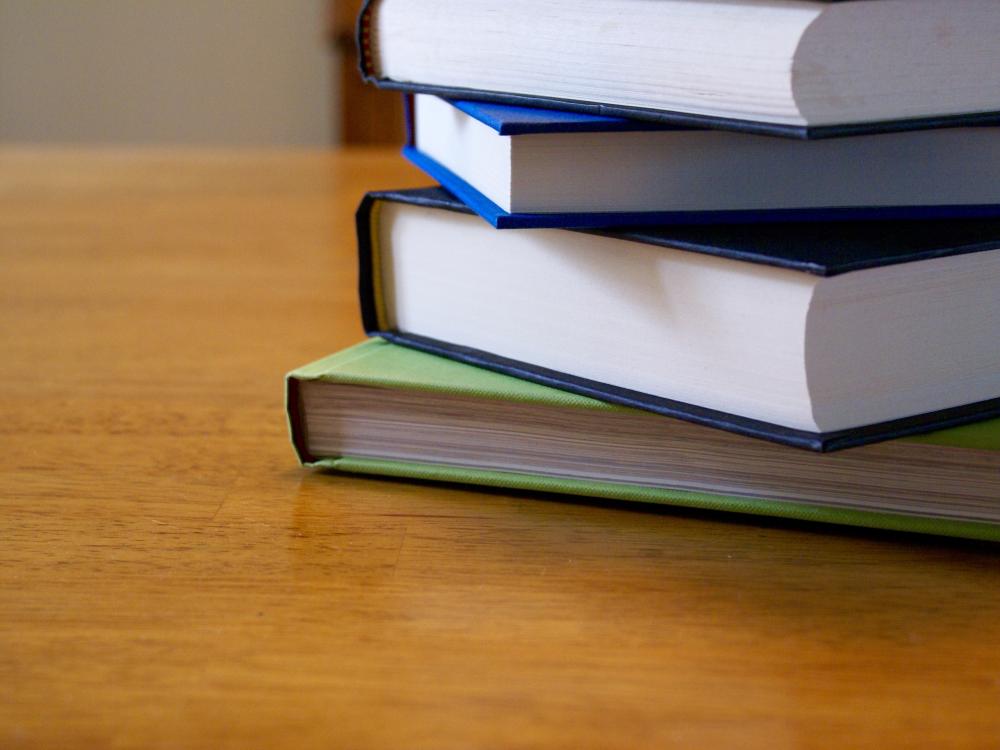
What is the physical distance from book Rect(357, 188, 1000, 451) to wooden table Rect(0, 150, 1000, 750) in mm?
56

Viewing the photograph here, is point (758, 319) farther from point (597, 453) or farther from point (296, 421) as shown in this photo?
point (296, 421)

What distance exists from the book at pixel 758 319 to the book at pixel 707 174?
0.05 feet

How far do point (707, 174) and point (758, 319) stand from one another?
0.08 meters

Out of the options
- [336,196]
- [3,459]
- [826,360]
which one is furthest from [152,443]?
[336,196]

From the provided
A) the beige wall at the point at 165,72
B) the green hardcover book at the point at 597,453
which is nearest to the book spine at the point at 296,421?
the green hardcover book at the point at 597,453

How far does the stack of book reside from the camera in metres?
0.44

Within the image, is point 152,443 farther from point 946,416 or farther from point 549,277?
point 946,416

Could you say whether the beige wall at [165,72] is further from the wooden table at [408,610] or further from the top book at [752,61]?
the top book at [752,61]

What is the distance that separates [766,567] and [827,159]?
0.59 ft

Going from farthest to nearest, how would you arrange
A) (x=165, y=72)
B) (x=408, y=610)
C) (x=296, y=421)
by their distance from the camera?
(x=165, y=72)
(x=296, y=421)
(x=408, y=610)

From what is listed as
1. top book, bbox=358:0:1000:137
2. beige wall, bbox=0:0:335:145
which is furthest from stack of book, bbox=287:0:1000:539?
beige wall, bbox=0:0:335:145

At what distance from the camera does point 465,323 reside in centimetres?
56

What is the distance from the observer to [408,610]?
0.42 m

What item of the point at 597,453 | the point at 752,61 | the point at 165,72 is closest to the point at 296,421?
the point at 597,453
